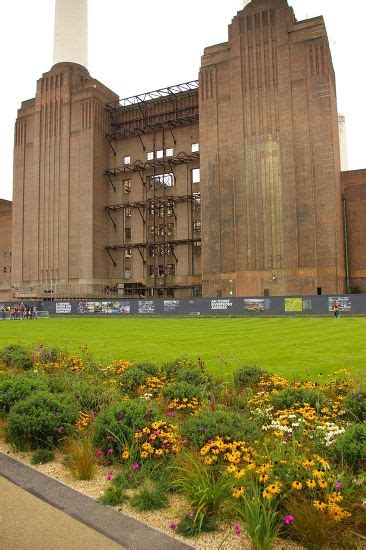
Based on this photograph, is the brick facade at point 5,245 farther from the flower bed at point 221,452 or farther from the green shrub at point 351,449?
the green shrub at point 351,449

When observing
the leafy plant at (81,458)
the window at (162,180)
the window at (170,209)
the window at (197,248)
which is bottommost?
the leafy plant at (81,458)

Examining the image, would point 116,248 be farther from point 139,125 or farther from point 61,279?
point 139,125

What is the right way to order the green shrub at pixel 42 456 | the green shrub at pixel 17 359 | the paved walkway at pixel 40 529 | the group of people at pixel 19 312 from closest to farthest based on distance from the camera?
the paved walkway at pixel 40 529 → the green shrub at pixel 42 456 → the green shrub at pixel 17 359 → the group of people at pixel 19 312

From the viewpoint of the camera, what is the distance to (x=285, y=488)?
3785mm

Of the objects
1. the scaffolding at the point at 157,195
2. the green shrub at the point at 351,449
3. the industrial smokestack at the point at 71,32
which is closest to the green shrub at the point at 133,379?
the green shrub at the point at 351,449

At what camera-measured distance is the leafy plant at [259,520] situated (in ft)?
11.1

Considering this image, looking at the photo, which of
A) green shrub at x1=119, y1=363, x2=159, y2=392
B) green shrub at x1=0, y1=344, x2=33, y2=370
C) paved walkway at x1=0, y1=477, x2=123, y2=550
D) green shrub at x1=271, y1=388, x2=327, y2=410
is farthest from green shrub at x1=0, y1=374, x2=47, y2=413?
green shrub at x1=0, y1=344, x2=33, y2=370

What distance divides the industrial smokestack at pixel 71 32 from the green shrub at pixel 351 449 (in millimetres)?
90355

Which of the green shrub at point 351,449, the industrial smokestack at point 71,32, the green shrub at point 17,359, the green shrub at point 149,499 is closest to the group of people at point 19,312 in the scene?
the green shrub at point 17,359

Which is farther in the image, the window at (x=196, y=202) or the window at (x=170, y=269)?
the window at (x=170, y=269)

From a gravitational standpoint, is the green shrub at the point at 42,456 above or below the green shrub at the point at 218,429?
below

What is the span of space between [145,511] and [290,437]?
1.94 meters

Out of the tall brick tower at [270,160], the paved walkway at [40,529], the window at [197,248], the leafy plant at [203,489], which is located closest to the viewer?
the paved walkway at [40,529]

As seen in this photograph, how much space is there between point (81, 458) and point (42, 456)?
0.81 metres
